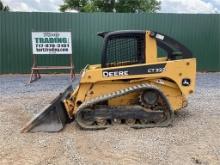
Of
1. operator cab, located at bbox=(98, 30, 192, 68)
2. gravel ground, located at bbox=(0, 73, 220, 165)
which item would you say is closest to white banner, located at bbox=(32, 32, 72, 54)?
gravel ground, located at bbox=(0, 73, 220, 165)

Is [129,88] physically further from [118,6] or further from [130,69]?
[118,6]

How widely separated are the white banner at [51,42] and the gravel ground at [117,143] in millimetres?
5499

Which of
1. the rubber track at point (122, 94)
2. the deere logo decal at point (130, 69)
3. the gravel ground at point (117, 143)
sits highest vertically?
the deere logo decal at point (130, 69)

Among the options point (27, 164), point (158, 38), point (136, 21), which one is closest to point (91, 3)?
point (136, 21)

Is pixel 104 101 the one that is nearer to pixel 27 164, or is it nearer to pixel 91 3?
pixel 27 164

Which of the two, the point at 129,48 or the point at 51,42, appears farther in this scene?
the point at 51,42

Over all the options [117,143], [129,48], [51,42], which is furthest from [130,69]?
[51,42]

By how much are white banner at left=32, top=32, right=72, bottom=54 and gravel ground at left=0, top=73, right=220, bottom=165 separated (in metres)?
5.50

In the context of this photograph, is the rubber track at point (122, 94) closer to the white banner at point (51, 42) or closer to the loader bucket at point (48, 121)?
the loader bucket at point (48, 121)

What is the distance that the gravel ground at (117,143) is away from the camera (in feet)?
18.0

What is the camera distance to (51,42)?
46.2ft

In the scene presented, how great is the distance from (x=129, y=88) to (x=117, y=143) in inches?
49.6

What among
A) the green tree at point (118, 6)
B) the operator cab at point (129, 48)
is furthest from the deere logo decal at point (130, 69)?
the green tree at point (118, 6)

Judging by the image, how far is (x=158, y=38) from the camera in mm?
7262
